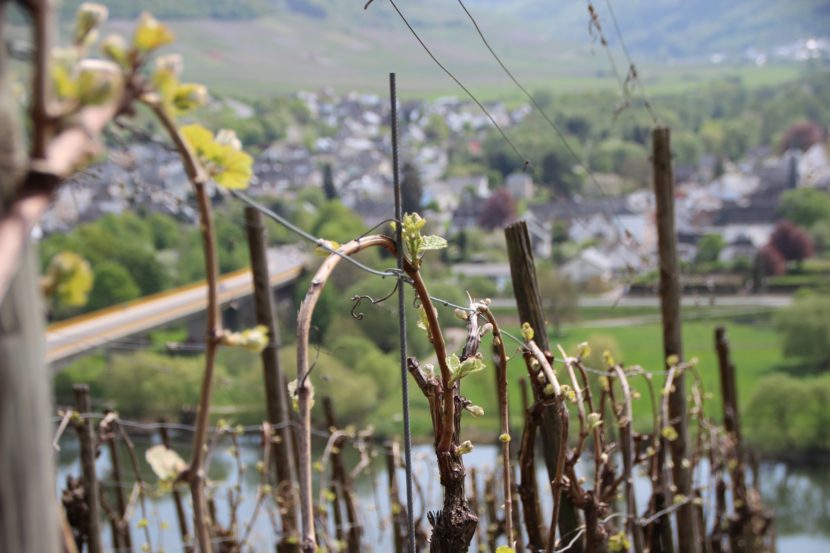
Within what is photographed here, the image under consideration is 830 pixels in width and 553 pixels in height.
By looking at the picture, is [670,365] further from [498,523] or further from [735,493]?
[735,493]

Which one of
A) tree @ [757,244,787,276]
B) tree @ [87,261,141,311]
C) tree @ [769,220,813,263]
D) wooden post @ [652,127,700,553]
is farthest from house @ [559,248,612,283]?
wooden post @ [652,127,700,553]

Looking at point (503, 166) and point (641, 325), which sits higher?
point (503, 166)

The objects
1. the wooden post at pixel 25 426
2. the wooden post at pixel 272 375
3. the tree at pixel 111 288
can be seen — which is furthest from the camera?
the tree at pixel 111 288

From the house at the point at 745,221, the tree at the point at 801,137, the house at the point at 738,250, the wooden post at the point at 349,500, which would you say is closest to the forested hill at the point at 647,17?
the tree at the point at 801,137

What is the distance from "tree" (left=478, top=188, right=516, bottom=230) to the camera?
2931 centimetres

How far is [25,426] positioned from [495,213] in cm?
2934

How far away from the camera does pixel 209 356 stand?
78 cm

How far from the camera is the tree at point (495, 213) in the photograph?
2931 cm

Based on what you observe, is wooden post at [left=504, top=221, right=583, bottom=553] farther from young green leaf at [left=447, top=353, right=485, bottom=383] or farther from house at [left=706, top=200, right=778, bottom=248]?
house at [left=706, top=200, right=778, bottom=248]

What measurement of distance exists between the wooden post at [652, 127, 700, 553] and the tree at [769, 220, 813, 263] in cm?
2794

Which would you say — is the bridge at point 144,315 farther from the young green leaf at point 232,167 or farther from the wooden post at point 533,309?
the young green leaf at point 232,167

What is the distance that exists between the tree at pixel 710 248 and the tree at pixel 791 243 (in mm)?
1553

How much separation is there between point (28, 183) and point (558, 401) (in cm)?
131

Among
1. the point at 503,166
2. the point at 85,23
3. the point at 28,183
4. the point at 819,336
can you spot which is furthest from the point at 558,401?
the point at 503,166
